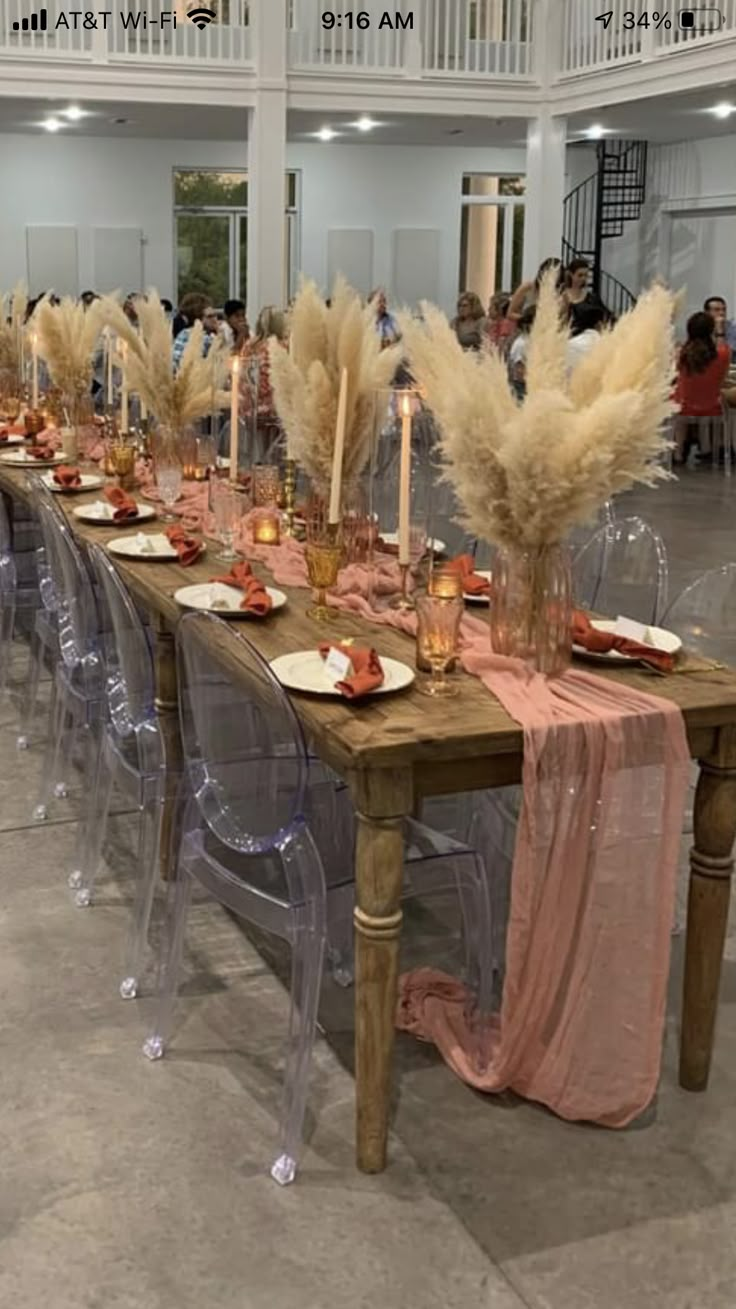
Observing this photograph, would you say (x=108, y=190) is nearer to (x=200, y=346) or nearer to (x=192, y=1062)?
(x=200, y=346)

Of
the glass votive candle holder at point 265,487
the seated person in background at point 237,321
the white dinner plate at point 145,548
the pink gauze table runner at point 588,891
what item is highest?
the seated person in background at point 237,321

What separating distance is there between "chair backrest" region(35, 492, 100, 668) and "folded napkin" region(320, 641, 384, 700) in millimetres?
1098

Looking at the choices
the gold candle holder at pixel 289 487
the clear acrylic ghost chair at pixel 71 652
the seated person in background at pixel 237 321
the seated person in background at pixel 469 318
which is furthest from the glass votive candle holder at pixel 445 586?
the seated person in background at pixel 469 318

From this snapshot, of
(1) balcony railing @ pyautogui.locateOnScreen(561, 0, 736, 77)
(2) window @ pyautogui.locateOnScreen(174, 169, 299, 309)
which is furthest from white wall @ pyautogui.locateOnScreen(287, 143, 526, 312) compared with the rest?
(1) balcony railing @ pyautogui.locateOnScreen(561, 0, 736, 77)

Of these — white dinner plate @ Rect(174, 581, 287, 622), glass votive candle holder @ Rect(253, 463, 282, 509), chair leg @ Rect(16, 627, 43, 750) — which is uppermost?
glass votive candle holder @ Rect(253, 463, 282, 509)

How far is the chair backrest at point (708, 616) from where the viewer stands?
328 cm

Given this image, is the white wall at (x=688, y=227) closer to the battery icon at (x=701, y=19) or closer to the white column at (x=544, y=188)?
the white column at (x=544, y=188)

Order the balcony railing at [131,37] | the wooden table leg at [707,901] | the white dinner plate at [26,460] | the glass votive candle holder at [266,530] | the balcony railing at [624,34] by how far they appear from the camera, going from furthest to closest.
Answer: the balcony railing at [131,37]
the balcony railing at [624,34]
the white dinner plate at [26,460]
the glass votive candle holder at [266,530]
the wooden table leg at [707,901]

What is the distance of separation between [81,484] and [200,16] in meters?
8.64

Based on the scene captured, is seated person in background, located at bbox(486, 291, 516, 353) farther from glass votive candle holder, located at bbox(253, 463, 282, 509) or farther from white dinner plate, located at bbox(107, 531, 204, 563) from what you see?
white dinner plate, located at bbox(107, 531, 204, 563)

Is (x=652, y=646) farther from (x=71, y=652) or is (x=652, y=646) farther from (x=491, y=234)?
(x=491, y=234)

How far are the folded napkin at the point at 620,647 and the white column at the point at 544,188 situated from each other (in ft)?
35.3

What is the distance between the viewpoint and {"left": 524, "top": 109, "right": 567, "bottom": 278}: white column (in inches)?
500

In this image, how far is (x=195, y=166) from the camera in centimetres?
1722
